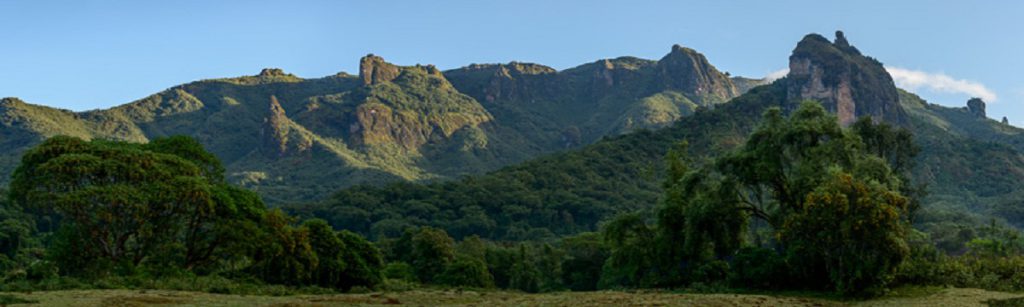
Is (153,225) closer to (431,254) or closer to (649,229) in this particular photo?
(649,229)

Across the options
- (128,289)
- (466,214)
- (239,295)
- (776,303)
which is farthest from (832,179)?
(466,214)

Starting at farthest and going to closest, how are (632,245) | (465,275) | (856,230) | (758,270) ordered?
(465,275) < (632,245) < (758,270) < (856,230)

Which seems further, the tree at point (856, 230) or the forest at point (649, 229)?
the forest at point (649, 229)

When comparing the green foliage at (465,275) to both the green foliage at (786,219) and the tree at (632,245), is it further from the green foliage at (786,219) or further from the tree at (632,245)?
the green foliage at (786,219)

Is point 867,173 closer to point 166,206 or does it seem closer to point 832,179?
point 832,179

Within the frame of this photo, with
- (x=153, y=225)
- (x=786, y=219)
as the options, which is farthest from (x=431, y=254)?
(x=786, y=219)

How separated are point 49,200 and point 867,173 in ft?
134

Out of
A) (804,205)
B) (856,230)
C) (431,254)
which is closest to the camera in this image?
(856,230)

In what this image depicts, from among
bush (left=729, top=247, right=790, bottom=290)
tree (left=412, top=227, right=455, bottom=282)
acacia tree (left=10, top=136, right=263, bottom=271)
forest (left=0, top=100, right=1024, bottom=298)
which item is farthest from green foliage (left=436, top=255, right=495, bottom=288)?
bush (left=729, top=247, right=790, bottom=290)

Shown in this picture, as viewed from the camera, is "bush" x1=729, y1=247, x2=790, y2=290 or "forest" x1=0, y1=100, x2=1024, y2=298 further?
"bush" x1=729, y1=247, x2=790, y2=290

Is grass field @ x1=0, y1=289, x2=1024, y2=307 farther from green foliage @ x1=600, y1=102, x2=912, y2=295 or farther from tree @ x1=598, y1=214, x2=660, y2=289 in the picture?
tree @ x1=598, y1=214, x2=660, y2=289

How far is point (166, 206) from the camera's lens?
1818 inches

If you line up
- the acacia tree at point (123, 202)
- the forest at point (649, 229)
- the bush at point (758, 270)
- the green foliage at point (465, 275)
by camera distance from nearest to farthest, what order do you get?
1. the forest at point (649, 229)
2. the bush at point (758, 270)
3. the acacia tree at point (123, 202)
4. the green foliage at point (465, 275)

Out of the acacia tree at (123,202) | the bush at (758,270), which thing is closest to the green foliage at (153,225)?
the acacia tree at (123,202)
